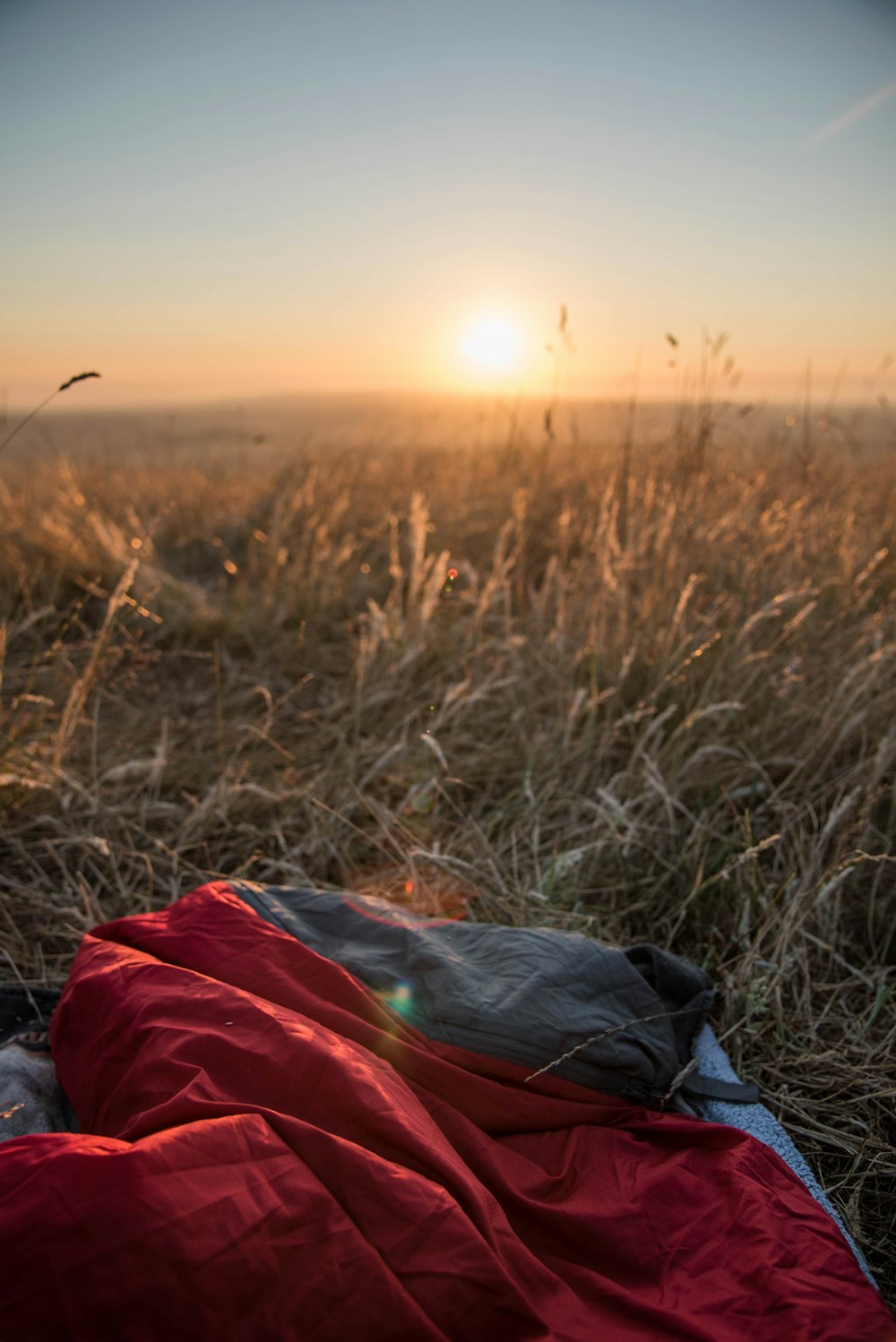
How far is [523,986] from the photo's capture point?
1279 mm

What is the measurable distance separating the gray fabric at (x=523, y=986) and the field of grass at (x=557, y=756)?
0.22m

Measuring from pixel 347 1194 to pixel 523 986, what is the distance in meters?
0.48

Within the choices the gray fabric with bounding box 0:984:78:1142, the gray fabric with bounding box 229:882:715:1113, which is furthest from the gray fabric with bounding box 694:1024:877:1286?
the gray fabric with bounding box 0:984:78:1142

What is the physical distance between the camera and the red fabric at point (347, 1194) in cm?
76

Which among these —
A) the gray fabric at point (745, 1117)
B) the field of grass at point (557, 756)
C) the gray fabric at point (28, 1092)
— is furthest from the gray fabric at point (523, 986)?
the gray fabric at point (28, 1092)

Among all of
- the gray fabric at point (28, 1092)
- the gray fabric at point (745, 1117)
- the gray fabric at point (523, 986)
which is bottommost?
→ the gray fabric at point (745, 1117)

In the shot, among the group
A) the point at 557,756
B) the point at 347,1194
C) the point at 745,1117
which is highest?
the point at 557,756

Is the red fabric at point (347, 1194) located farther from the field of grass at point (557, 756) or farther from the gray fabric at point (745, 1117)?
the field of grass at point (557, 756)

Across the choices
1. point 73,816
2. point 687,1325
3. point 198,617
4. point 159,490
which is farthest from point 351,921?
point 159,490

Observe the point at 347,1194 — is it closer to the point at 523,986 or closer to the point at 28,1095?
the point at 523,986

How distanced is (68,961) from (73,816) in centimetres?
45

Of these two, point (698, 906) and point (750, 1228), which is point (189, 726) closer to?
point (698, 906)

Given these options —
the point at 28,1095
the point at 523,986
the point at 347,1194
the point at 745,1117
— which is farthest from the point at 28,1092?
the point at 745,1117

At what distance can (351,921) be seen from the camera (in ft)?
4.91
